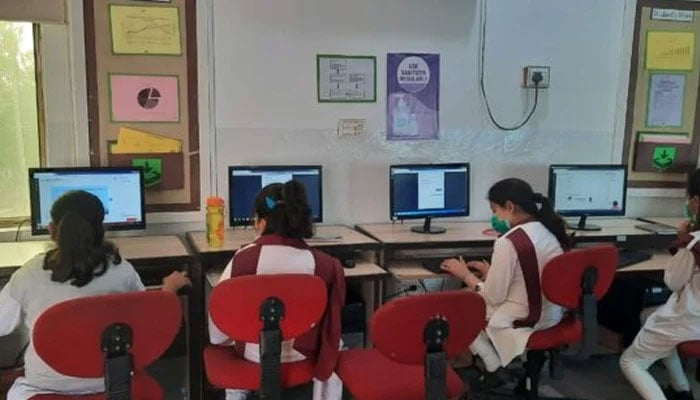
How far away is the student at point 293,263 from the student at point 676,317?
1.41 m

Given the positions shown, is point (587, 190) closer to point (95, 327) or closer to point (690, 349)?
point (690, 349)

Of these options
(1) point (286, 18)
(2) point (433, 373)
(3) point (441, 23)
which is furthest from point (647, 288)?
(1) point (286, 18)

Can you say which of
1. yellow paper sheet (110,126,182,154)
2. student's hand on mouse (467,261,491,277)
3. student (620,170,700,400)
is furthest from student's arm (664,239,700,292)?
yellow paper sheet (110,126,182,154)

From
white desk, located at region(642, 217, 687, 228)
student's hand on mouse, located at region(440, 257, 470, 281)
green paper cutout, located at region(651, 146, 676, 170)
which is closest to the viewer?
student's hand on mouse, located at region(440, 257, 470, 281)

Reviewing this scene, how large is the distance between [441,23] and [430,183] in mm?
934

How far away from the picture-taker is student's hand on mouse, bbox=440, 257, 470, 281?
9.45 feet

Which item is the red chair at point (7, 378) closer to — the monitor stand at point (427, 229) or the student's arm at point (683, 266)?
the monitor stand at point (427, 229)

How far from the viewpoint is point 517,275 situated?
2.56m

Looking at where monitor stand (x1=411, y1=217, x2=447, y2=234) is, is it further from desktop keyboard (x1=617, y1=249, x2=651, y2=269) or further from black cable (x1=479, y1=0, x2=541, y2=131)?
desktop keyboard (x1=617, y1=249, x2=651, y2=269)

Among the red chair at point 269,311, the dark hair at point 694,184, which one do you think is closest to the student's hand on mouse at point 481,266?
the dark hair at point 694,184

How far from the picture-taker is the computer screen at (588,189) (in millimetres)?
A: 3604

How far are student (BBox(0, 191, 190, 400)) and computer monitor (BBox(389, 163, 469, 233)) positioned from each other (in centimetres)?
174

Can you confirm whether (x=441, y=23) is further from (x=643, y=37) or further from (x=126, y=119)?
(x=126, y=119)

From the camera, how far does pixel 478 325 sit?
6.45 feet
